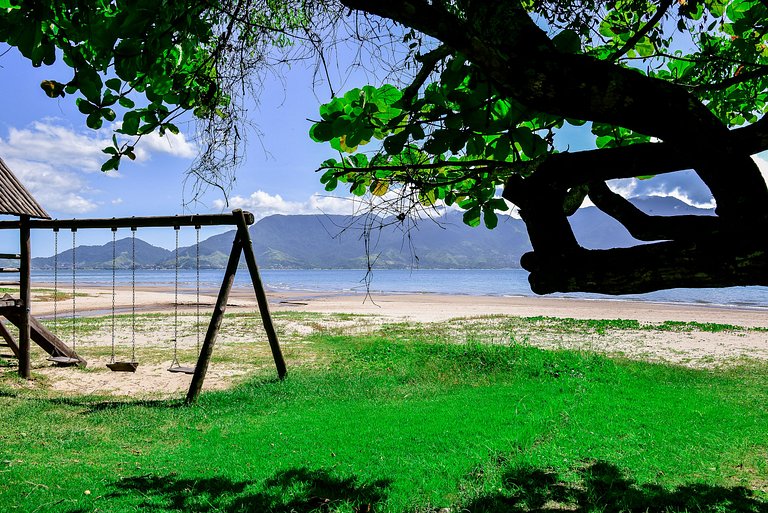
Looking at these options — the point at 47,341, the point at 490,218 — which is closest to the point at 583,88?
the point at 490,218

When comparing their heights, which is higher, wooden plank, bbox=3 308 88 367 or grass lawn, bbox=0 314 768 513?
wooden plank, bbox=3 308 88 367

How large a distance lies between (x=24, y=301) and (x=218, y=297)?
540cm

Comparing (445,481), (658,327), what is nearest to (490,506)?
(445,481)

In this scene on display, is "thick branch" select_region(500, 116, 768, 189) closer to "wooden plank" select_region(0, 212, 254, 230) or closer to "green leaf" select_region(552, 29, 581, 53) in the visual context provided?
"green leaf" select_region(552, 29, 581, 53)

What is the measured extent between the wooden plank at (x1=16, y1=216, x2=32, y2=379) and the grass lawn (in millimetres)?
378

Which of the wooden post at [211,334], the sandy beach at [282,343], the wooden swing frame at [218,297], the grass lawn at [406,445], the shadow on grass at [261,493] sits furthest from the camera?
the sandy beach at [282,343]

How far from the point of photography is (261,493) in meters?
5.22

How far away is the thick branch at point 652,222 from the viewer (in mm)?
2508

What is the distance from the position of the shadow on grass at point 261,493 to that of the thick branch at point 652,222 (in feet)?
10.9

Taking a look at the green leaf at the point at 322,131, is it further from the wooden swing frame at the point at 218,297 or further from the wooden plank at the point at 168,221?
the wooden plank at the point at 168,221

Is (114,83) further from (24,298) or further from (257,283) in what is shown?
(24,298)

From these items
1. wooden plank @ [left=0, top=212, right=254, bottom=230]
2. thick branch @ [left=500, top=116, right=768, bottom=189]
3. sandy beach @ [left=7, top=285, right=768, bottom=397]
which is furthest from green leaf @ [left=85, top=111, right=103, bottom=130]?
sandy beach @ [left=7, top=285, right=768, bottom=397]

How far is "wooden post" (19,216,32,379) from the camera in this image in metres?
11.9

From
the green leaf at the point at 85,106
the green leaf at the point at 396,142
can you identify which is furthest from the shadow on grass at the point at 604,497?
the green leaf at the point at 85,106
